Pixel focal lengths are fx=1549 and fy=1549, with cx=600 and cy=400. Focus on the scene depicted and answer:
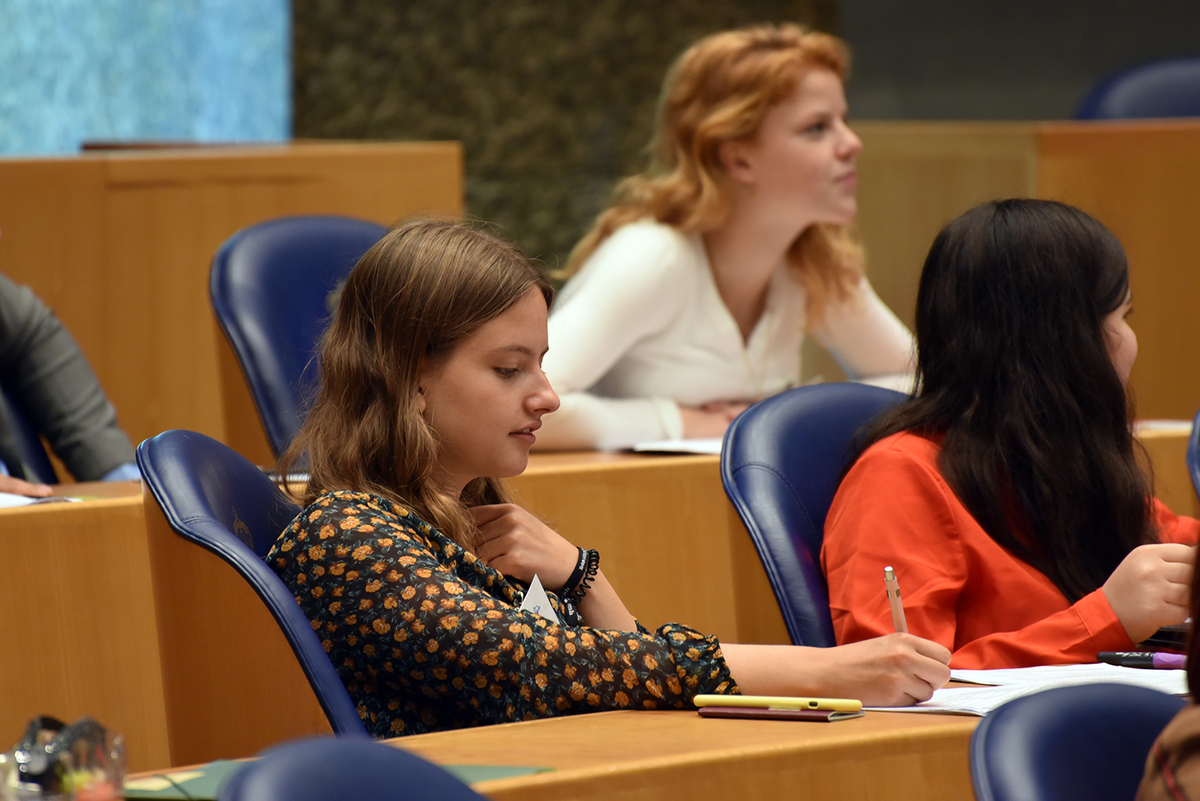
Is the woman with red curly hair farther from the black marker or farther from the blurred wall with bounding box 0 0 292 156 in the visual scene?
the blurred wall with bounding box 0 0 292 156

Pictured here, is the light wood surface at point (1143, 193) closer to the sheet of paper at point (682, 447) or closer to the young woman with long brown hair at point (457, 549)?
the sheet of paper at point (682, 447)

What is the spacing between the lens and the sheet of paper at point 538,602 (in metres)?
1.48

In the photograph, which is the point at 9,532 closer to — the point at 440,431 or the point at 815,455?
the point at 440,431

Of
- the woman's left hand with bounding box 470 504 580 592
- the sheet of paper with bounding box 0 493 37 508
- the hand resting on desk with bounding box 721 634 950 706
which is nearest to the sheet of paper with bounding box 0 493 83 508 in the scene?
the sheet of paper with bounding box 0 493 37 508

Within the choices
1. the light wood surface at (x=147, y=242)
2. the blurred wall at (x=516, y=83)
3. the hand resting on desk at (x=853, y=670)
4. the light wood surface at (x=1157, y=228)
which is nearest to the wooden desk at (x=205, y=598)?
the hand resting on desk at (x=853, y=670)

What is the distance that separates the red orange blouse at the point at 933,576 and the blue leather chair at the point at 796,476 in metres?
0.04

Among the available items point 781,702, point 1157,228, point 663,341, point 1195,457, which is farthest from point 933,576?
point 1157,228

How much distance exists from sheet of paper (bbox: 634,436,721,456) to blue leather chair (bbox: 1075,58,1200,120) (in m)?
2.32

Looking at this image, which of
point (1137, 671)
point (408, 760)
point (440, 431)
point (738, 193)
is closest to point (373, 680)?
point (440, 431)

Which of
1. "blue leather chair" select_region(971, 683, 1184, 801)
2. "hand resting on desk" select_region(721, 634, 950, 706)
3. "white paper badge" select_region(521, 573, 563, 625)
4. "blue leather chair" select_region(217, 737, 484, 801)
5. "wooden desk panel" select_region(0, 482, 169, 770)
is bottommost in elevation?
"wooden desk panel" select_region(0, 482, 169, 770)

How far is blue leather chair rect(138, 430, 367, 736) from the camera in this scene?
4.04ft

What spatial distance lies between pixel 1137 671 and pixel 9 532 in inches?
49.9

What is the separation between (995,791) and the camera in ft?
2.92

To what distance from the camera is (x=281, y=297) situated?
246cm
